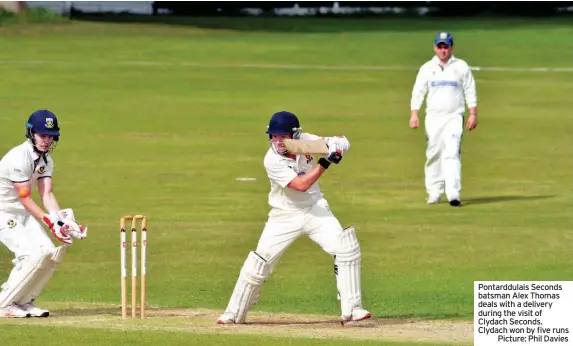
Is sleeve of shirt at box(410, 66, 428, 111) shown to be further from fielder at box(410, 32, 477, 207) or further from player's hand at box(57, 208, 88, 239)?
player's hand at box(57, 208, 88, 239)

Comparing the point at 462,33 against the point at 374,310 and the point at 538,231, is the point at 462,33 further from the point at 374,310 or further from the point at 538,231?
the point at 374,310

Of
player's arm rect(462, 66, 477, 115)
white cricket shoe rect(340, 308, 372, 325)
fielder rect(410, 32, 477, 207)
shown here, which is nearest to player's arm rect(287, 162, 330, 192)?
white cricket shoe rect(340, 308, 372, 325)

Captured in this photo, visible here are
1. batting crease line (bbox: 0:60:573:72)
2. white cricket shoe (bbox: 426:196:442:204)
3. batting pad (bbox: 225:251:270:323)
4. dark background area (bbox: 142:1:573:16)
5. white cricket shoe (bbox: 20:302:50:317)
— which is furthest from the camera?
dark background area (bbox: 142:1:573:16)

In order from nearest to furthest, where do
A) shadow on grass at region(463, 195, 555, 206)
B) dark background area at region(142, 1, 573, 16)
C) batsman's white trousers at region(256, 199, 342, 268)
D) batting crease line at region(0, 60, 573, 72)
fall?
batsman's white trousers at region(256, 199, 342, 268) < shadow on grass at region(463, 195, 555, 206) < batting crease line at region(0, 60, 573, 72) < dark background area at region(142, 1, 573, 16)

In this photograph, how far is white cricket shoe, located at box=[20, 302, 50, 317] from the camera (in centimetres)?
1359

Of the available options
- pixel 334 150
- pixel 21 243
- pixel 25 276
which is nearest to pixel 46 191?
pixel 21 243

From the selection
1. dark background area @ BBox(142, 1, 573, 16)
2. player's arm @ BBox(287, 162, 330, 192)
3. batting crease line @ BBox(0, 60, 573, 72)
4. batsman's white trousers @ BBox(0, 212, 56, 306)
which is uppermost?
dark background area @ BBox(142, 1, 573, 16)

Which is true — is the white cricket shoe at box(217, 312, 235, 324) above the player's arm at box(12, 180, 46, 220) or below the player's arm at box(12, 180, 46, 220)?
below

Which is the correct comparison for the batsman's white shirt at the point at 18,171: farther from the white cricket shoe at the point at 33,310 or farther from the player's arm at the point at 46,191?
the white cricket shoe at the point at 33,310

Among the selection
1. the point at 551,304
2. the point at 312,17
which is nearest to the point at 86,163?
the point at 551,304

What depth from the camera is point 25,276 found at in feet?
44.1

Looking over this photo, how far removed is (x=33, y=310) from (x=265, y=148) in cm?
1486

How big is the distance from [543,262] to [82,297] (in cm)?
514

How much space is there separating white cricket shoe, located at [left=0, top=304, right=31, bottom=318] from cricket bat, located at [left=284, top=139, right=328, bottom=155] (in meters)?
2.66
